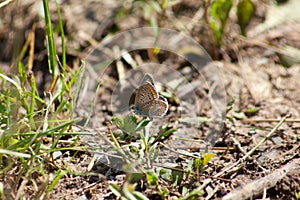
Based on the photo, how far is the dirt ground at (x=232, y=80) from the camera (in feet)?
7.10

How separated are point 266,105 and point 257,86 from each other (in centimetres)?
27

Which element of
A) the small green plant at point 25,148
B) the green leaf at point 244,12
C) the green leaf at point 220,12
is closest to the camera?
the small green plant at point 25,148

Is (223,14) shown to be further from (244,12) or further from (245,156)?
(245,156)

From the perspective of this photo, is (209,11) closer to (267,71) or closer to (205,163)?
(267,71)

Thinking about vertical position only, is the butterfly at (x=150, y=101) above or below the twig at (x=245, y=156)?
above

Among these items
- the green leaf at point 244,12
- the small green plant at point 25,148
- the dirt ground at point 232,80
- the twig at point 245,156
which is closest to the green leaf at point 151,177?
the dirt ground at point 232,80

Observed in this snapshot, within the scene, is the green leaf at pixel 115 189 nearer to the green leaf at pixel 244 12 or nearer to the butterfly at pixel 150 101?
the butterfly at pixel 150 101

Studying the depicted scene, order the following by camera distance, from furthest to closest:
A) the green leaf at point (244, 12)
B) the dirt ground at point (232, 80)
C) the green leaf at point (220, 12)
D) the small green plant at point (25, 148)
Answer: the green leaf at point (244, 12) < the green leaf at point (220, 12) < the dirt ground at point (232, 80) < the small green plant at point (25, 148)

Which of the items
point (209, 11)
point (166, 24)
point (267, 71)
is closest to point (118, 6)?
point (166, 24)

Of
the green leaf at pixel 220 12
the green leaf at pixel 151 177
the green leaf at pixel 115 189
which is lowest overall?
the green leaf at pixel 115 189

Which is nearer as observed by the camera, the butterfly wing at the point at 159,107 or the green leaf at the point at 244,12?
the butterfly wing at the point at 159,107

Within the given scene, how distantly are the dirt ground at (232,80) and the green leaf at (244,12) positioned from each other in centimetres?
12

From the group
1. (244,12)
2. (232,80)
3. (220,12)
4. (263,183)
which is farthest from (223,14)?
(263,183)

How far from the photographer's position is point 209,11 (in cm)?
345
